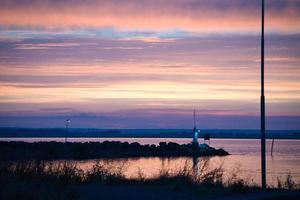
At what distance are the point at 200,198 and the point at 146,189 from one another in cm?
250

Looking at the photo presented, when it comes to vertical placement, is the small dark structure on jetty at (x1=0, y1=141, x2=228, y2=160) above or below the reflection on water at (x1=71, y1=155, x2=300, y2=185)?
above

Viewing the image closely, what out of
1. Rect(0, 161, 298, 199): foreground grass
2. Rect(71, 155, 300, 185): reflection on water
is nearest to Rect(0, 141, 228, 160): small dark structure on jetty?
Rect(71, 155, 300, 185): reflection on water

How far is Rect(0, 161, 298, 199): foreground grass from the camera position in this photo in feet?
58.0

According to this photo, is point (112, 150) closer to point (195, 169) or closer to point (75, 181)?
point (195, 169)

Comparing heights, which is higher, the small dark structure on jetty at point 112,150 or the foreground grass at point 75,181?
the small dark structure on jetty at point 112,150

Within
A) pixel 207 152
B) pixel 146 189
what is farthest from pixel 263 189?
pixel 207 152

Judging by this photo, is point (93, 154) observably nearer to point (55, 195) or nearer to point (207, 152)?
point (207, 152)

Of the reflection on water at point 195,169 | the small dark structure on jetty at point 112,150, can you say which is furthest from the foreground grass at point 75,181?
the small dark structure on jetty at point 112,150

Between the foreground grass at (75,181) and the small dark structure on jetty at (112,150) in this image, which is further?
the small dark structure on jetty at (112,150)

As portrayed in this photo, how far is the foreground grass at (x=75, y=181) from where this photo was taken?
17688 millimetres

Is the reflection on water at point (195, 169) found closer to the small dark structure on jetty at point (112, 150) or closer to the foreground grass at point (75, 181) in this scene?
the foreground grass at point (75, 181)

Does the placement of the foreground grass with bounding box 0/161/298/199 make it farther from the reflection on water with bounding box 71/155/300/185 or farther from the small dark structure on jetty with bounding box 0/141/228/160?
the small dark structure on jetty with bounding box 0/141/228/160

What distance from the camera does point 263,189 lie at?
21.4 m

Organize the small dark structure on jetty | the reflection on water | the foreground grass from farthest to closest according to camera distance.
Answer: the small dark structure on jetty → the reflection on water → the foreground grass
